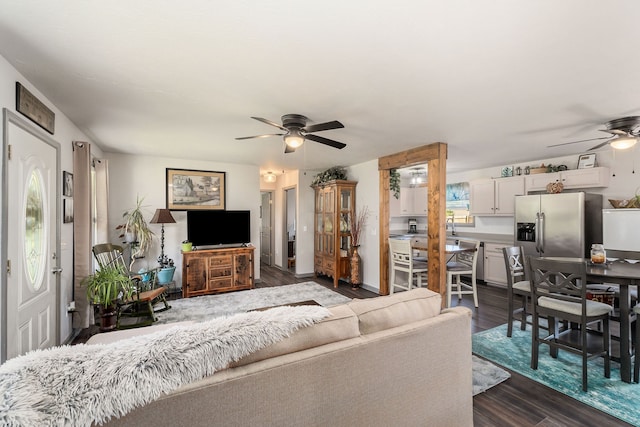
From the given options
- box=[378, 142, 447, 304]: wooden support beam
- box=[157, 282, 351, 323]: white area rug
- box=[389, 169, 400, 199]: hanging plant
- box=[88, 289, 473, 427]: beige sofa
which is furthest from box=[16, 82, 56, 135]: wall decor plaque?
box=[389, 169, 400, 199]: hanging plant

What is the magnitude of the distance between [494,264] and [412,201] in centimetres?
241

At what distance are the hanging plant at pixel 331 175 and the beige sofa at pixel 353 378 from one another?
172 inches

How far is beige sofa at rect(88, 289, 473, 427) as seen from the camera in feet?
3.42

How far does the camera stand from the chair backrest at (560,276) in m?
2.36

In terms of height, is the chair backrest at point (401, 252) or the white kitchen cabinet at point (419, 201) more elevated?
the white kitchen cabinet at point (419, 201)

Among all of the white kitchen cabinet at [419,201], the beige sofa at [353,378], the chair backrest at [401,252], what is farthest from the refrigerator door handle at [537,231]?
the beige sofa at [353,378]

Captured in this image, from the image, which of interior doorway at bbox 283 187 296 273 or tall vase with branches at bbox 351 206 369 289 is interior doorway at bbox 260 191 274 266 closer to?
interior doorway at bbox 283 187 296 273

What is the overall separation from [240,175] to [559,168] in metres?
5.75

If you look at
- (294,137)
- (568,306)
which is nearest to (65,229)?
(294,137)

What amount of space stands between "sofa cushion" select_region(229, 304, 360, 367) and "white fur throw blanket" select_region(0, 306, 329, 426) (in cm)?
4

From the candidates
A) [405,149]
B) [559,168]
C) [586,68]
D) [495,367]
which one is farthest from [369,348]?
[559,168]

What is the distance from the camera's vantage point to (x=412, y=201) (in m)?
7.30

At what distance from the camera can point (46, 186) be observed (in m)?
2.59

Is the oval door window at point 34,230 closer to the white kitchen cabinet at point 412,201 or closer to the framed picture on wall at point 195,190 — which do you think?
the framed picture on wall at point 195,190
